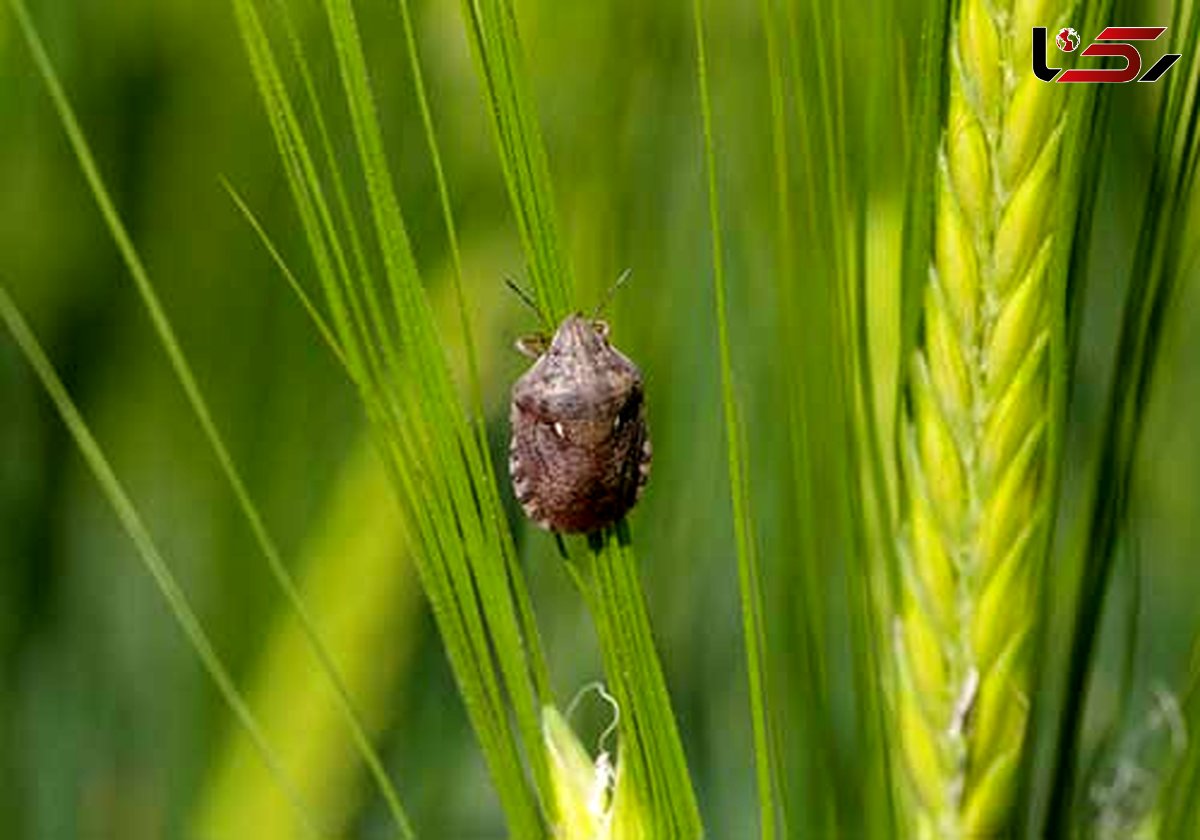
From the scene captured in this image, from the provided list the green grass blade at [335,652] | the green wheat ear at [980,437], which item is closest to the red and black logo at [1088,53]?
the green wheat ear at [980,437]

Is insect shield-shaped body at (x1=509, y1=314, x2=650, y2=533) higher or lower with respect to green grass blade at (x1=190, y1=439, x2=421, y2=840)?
higher

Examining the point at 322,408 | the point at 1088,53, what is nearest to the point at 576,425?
the point at 322,408

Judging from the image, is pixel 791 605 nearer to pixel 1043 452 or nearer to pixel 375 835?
pixel 1043 452

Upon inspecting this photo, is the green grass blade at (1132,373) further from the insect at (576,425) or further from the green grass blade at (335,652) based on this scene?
the green grass blade at (335,652)

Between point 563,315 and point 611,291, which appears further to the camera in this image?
point 611,291

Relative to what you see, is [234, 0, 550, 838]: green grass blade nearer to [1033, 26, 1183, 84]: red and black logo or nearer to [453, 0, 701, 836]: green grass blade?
[453, 0, 701, 836]: green grass blade

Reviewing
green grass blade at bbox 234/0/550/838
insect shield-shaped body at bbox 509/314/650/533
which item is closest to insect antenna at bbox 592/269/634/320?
insect shield-shaped body at bbox 509/314/650/533

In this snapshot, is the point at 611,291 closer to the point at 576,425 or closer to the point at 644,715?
the point at 576,425
